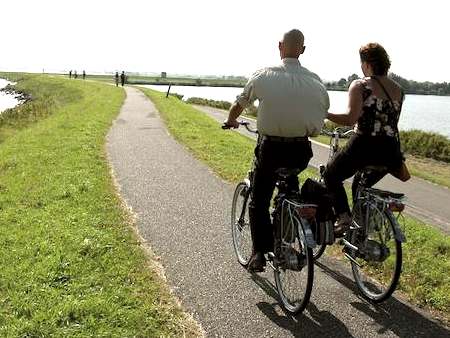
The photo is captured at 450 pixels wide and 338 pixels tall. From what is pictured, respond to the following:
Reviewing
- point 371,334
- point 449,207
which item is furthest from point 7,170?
point 449,207

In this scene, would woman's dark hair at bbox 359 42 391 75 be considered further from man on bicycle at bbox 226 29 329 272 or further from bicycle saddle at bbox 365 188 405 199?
bicycle saddle at bbox 365 188 405 199

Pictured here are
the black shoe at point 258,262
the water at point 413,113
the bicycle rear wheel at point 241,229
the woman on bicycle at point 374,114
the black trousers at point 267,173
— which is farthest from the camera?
the water at point 413,113

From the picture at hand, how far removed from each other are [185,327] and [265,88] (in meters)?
2.13

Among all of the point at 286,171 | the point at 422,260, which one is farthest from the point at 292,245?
the point at 422,260

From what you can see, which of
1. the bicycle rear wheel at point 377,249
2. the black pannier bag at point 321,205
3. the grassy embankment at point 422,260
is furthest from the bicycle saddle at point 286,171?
the grassy embankment at point 422,260

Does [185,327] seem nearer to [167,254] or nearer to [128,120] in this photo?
[167,254]

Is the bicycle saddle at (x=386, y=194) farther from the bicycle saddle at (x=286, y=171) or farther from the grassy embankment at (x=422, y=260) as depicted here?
the grassy embankment at (x=422, y=260)

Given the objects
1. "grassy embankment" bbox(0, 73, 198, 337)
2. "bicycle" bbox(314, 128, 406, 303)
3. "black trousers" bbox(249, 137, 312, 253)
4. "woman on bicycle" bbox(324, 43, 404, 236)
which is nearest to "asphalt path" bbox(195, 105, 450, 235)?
"bicycle" bbox(314, 128, 406, 303)

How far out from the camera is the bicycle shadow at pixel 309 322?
4.22 m

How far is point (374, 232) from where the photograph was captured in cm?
478

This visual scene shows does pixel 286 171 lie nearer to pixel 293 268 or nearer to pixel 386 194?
pixel 293 268

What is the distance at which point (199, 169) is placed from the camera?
11359 millimetres

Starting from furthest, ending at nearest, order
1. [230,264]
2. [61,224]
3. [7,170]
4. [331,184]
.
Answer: [7,170] → [61,224] → [230,264] → [331,184]

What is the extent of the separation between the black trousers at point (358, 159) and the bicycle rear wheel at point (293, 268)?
736 millimetres
